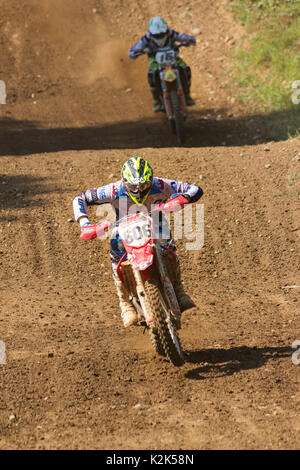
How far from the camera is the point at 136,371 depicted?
6.18 metres

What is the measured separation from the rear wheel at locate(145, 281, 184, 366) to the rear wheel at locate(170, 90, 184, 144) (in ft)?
26.5

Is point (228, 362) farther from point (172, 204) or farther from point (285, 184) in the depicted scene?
point (285, 184)

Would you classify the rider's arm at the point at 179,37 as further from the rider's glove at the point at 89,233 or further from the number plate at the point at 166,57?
the rider's glove at the point at 89,233

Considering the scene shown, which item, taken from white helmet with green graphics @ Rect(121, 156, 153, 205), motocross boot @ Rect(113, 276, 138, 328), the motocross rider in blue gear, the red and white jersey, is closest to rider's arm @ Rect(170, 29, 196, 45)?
the motocross rider in blue gear

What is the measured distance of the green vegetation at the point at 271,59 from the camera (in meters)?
14.8

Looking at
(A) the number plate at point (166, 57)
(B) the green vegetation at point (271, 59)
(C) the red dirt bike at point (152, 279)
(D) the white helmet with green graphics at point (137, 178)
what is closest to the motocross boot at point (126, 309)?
(C) the red dirt bike at point (152, 279)

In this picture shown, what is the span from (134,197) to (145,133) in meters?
8.89

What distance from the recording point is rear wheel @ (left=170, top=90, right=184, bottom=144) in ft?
43.6

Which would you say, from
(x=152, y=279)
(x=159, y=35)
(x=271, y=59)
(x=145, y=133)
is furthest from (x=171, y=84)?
(x=152, y=279)

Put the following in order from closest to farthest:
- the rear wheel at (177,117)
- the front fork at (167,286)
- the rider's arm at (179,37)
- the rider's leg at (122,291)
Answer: the front fork at (167,286)
the rider's leg at (122,291)
the rear wheel at (177,117)
the rider's arm at (179,37)

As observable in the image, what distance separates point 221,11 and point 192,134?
6.35 m

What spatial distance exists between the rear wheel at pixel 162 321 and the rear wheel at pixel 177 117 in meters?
8.09

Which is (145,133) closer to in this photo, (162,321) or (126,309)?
(126,309)

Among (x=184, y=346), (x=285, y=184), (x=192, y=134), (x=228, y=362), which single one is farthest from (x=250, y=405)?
(x=192, y=134)
